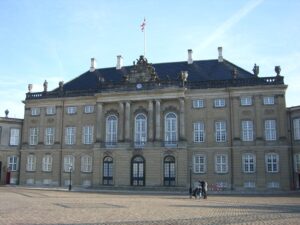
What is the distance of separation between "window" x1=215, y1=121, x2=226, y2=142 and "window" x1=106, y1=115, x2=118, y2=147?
12.5 meters

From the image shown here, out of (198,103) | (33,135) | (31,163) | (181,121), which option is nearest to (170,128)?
(181,121)

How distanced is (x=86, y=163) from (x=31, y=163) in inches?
327

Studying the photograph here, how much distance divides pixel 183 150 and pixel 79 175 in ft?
46.1

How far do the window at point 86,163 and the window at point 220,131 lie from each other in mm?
16290

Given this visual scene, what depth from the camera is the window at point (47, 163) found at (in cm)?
5294

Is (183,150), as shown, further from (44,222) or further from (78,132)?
(44,222)

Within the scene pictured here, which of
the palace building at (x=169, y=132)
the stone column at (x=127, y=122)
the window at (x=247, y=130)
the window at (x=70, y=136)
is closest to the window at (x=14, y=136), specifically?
the palace building at (x=169, y=132)

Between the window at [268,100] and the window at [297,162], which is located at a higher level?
the window at [268,100]

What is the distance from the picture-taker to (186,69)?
172 ft

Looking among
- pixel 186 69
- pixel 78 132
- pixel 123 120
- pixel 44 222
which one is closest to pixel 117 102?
pixel 123 120

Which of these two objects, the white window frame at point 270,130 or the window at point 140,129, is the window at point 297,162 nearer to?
the white window frame at point 270,130

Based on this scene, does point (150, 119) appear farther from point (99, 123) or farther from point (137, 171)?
point (99, 123)

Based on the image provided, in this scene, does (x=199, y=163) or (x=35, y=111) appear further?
(x=35, y=111)

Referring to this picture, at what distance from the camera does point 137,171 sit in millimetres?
48219
